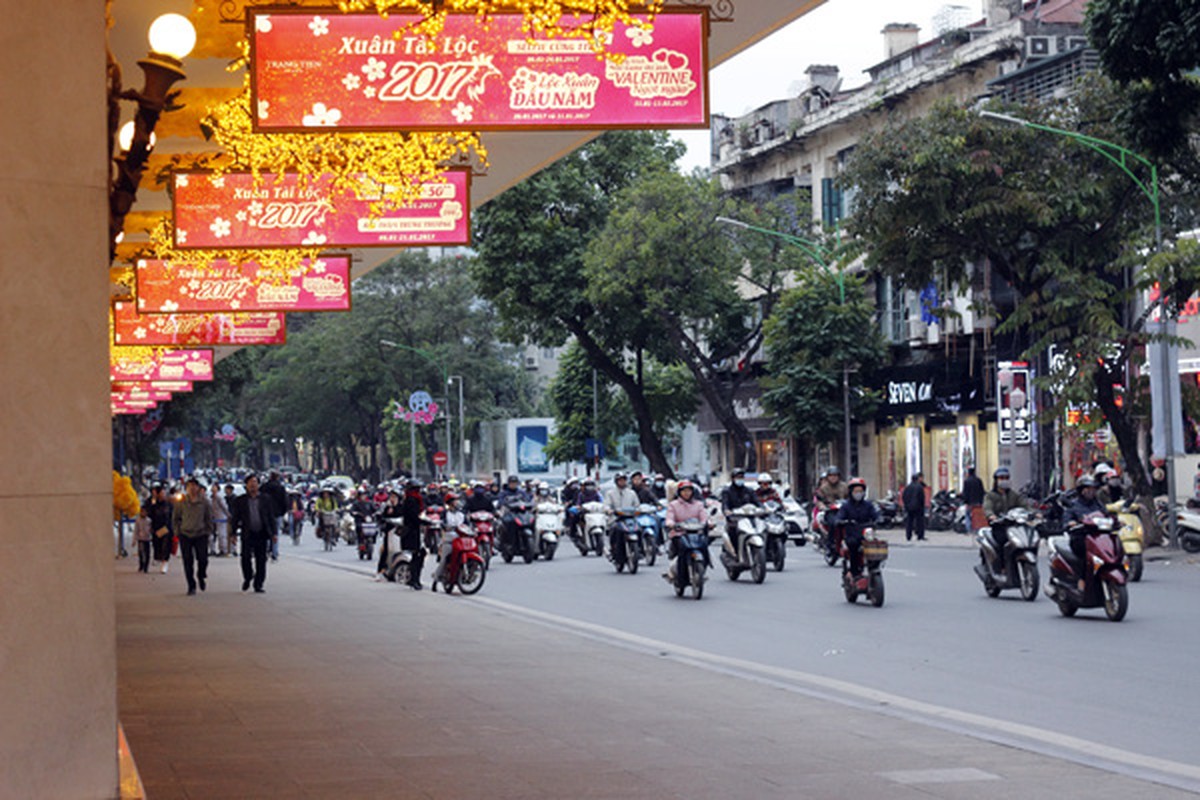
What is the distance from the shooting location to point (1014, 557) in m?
21.8

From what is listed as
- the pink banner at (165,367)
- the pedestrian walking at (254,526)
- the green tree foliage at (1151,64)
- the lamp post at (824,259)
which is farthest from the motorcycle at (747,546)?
the lamp post at (824,259)

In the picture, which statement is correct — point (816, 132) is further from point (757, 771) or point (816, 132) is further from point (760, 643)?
point (757, 771)

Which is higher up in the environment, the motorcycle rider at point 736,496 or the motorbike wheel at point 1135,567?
the motorcycle rider at point 736,496

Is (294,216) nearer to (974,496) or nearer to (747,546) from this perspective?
(747,546)

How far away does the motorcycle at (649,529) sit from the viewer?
1241 inches

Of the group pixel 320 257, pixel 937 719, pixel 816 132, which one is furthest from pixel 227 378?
pixel 937 719

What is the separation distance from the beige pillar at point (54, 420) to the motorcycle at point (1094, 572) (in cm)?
A: 1332

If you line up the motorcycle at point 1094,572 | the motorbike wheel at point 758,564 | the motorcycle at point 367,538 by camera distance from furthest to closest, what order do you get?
the motorcycle at point 367,538
the motorbike wheel at point 758,564
the motorcycle at point 1094,572

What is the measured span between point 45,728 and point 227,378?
49649 millimetres

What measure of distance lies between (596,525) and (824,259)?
17213 millimetres

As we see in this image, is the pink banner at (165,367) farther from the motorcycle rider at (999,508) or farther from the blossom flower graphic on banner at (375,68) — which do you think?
the blossom flower graphic on banner at (375,68)

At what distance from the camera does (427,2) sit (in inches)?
400

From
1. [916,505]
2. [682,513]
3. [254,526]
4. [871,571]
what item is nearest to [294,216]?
[871,571]

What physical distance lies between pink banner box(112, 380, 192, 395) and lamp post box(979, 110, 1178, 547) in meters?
15.4
